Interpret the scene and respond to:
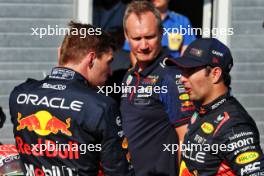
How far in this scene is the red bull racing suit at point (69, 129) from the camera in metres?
4.05

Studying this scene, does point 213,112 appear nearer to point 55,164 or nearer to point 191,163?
point 191,163

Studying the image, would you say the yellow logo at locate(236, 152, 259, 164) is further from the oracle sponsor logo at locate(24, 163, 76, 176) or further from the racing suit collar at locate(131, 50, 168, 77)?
the racing suit collar at locate(131, 50, 168, 77)

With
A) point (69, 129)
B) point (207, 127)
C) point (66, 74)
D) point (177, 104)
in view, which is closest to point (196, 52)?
point (207, 127)

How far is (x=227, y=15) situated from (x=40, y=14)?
173 centimetres

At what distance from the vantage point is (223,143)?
405 cm

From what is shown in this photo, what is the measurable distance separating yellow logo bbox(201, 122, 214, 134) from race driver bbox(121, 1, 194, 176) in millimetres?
741

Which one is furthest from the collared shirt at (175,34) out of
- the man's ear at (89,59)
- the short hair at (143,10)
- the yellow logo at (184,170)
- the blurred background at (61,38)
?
the man's ear at (89,59)

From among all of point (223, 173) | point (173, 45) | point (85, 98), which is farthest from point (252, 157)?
point (173, 45)

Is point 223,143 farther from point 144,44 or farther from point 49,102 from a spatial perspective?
point 144,44

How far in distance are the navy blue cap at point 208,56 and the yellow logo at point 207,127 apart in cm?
36

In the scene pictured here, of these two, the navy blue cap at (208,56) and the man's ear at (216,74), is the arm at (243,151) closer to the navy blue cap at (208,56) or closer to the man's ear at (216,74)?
the man's ear at (216,74)

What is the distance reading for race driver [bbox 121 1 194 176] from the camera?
5.02 m

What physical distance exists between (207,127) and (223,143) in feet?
0.64

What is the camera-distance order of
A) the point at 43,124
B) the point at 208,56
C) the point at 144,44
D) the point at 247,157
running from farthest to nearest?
the point at 144,44 < the point at 208,56 < the point at 43,124 < the point at 247,157
